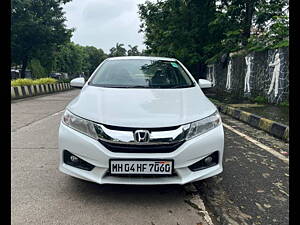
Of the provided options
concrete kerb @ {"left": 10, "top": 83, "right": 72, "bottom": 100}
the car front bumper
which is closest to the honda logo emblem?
the car front bumper

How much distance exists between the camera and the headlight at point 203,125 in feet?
8.13

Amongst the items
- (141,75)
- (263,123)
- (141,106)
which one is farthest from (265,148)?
(141,106)

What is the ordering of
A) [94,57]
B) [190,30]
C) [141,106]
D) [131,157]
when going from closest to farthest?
[131,157] < [141,106] < [190,30] < [94,57]

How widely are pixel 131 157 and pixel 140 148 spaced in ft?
0.34

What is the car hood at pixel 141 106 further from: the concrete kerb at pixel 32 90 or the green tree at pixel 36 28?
the green tree at pixel 36 28

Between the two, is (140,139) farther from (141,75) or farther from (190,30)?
(190,30)

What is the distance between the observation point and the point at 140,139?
2344 millimetres

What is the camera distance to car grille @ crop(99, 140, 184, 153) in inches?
92.4

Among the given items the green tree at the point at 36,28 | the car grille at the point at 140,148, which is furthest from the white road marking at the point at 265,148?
the green tree at the point at 36,28

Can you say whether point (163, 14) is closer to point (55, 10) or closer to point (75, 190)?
point (55, 10)

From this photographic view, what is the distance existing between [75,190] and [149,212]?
0.83 m

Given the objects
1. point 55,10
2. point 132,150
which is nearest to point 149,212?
point 132,150

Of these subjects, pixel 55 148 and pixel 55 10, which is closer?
pixel 55 148

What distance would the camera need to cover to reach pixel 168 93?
3.04 metres
